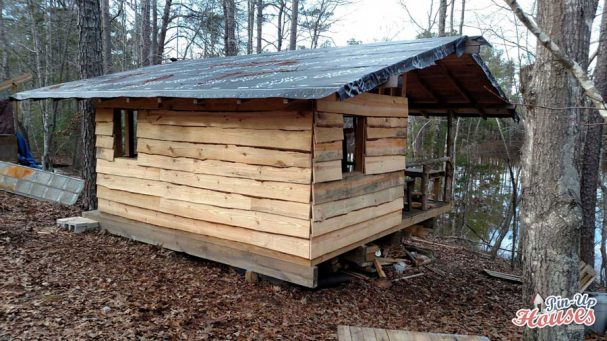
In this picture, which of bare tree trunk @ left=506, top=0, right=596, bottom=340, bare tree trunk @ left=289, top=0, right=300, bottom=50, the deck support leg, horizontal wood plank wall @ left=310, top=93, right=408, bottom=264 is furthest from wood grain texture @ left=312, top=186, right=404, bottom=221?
bare tree trunk @ left=289, top=0, right=300, bottom=50

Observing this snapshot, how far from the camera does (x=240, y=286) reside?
566cm

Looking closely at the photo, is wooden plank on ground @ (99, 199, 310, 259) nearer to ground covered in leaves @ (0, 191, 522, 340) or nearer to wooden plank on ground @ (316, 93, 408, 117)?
ground covered in leaves @ (0, 191, 522, 340)

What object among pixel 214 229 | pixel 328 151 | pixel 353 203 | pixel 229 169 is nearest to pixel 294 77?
pixel 328 151

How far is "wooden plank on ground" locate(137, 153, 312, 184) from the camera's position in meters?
5.19

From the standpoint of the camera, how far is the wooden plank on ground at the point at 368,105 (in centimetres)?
518

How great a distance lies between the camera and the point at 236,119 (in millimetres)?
5723

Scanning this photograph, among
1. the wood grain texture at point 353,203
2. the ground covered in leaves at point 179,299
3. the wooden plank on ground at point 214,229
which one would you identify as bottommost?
the ground covered in leaves at point 179,299

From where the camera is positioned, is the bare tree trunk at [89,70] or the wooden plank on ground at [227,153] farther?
the bare tree trunk at [89,70]

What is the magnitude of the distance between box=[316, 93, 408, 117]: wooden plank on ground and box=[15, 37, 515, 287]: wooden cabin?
0.02 metres

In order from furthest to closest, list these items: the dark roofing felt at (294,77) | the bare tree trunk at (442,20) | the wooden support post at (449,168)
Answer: the bare tree trunk at (442,20)
the wooden support post at (449,168)
the dark roofing felt at (294,77)

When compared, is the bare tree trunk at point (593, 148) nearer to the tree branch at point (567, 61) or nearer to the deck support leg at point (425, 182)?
the deck support leg at point (425, 182)

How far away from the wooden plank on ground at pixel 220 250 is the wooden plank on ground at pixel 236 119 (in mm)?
1625

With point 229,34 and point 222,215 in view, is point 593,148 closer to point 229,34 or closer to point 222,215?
point 222,215

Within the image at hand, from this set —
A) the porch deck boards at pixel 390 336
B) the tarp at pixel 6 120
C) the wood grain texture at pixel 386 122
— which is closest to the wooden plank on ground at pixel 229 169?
the wood grain texture at pixel 386 122
